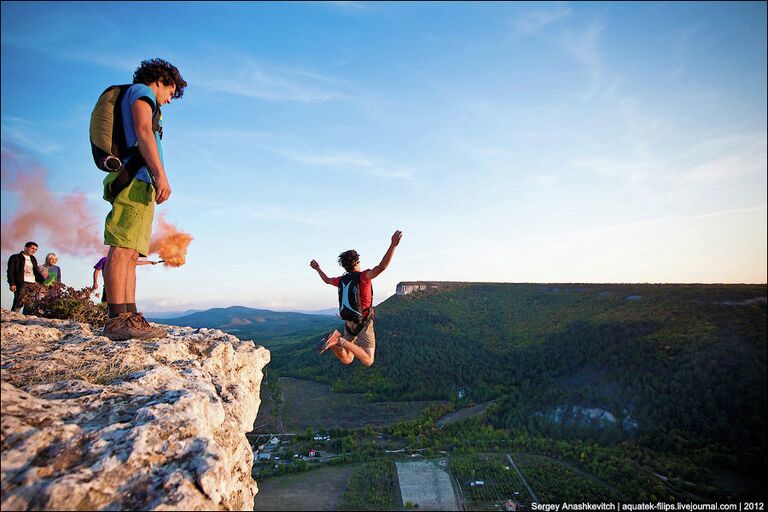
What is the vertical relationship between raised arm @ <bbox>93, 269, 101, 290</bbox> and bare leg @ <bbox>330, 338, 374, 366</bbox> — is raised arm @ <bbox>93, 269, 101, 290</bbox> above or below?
above

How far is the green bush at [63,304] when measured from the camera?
30.0 ft

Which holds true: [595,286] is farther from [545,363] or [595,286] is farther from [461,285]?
[461,285]

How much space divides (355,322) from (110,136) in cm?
536

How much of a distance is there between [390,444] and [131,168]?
87.6 metres

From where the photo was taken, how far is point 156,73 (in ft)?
17.7

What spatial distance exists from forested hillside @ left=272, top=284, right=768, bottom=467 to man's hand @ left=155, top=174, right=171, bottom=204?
93296 mm

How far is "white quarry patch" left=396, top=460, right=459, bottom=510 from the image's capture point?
61719 millimetres

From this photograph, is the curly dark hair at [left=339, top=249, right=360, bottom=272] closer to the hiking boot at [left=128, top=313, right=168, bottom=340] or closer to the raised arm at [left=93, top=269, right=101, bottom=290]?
the hiking boot at [left=128, top=313, right=168, bottom=340]

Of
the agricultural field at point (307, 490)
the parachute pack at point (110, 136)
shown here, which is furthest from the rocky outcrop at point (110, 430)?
the agricultural field at point (307, 490)

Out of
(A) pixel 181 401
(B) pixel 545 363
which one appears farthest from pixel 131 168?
(B) pixel 545 363

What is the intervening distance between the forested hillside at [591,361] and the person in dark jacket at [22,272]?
3618 inches

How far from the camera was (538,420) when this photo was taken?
287 ft

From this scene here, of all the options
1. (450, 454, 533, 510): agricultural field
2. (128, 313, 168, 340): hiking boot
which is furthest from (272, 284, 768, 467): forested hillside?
(128, 313, 168, 340): hiking boot

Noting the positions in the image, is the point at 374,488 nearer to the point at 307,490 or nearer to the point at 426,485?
the point at 426,485
